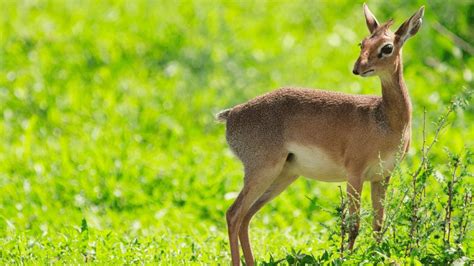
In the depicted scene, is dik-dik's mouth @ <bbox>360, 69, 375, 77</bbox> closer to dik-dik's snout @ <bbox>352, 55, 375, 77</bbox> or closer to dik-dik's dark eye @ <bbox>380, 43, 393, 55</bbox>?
dik-dik's snout @ <bbox>352, 55, 375, 77</bbox>

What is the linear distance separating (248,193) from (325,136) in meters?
0.57

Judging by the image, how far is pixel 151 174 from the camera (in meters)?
8.66

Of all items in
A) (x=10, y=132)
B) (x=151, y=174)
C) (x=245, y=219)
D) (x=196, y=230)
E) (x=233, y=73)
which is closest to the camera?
(x=245, y=219)

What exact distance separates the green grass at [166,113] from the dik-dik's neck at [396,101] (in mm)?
395

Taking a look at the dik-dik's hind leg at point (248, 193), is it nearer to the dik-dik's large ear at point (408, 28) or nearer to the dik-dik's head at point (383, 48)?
the dik-dik's head at point (383, 48)

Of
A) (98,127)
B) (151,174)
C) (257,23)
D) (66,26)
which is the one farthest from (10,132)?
(257,23)

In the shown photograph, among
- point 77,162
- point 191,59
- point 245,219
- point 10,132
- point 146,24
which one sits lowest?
point 245,219

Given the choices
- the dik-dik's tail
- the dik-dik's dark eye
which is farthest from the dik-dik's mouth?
the dik-dik's tail

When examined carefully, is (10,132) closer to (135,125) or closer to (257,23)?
→ (135,125)

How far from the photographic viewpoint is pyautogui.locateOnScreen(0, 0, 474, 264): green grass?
22.9ft

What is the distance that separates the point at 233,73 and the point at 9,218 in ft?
10.9

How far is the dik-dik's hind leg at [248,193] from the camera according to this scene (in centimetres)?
607

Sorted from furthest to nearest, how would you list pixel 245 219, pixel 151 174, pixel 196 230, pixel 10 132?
pixel 10 132
pixel 151 174
pixel 196 230
pixel 245 219

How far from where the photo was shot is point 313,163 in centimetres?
615
